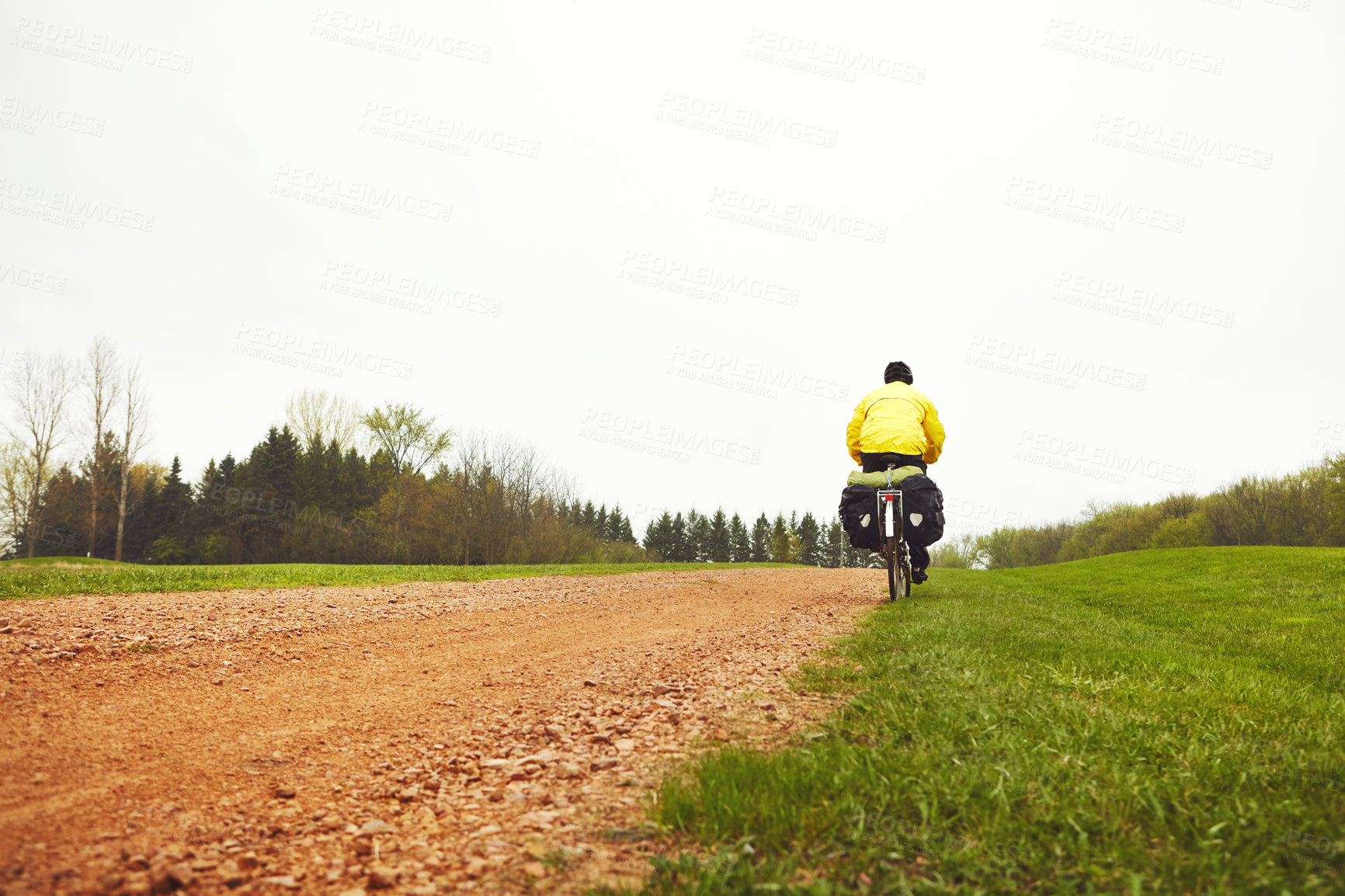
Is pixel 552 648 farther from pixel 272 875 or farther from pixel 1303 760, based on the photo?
pixel 1303 760

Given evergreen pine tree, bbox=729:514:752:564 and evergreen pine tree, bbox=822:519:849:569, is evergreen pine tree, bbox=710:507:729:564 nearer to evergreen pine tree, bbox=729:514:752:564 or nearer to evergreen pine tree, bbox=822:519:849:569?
evergreen pine tree, bbox=729:514:752:564

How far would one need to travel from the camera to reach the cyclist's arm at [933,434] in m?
8.57

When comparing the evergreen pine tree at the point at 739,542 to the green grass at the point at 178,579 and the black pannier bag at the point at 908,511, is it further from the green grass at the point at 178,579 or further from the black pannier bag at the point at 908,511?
the black pannier bag at the point at 908,511

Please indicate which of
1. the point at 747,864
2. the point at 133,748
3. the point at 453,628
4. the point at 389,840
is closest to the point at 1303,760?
the point at 747,864

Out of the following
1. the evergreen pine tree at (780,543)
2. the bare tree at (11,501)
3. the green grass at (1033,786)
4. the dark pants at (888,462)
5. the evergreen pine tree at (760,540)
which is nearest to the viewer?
the green grass at (1033,786)

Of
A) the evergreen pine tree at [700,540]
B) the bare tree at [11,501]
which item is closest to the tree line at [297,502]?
the bare tree at [11,501]

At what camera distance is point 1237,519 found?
5738cm

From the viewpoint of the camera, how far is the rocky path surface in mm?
2068

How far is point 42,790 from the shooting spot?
2.45 meters

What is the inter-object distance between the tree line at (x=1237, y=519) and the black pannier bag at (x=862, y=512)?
43778mm

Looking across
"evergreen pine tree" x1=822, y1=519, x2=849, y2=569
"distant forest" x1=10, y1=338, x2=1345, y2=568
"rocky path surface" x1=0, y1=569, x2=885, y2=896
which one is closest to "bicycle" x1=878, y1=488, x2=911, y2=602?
"rocky path surface" x1=0, y1=569, x2=885, y2=896

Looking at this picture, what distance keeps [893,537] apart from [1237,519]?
70419mm

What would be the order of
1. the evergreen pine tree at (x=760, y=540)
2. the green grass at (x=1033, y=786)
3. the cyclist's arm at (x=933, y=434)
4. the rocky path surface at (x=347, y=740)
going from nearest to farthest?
the green grass at (x=1033, y=786) < the rocky path surface at (x=347, y=740) < the cyclist's arm at (x=933, y=434) < the evergreen pine tree at (x=760, y=540)

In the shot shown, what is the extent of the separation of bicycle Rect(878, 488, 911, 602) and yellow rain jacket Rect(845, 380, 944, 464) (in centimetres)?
62
